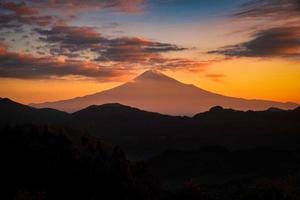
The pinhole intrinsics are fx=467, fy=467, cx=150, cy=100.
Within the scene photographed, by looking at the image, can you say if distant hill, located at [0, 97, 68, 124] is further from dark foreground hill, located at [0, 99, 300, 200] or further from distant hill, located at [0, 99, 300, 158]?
dark foreground hill, located at [0, 99, 300, 200]

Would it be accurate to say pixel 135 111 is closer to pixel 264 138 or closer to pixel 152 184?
pixel 264 138

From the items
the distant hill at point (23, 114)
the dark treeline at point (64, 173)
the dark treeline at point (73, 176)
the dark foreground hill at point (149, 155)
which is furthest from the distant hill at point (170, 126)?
the dark treeline at point (64, 173)

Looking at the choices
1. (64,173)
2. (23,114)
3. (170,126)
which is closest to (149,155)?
(170,126)

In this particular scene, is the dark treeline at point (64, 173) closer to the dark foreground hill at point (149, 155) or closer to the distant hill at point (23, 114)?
the dark foreground hill at point (149, 155)

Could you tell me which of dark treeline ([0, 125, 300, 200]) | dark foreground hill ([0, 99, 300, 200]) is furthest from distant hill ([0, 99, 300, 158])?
dark treeline ([0, 125, 300, 200])

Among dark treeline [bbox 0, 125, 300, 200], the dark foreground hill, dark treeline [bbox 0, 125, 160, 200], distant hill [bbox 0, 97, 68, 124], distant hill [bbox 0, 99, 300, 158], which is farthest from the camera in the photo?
distant hill [bbox 0, 97, 68, 124]

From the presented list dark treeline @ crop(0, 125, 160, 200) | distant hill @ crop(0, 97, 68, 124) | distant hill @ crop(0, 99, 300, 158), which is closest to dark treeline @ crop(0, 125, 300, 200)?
dark treeline @ crop(0, 125, 160, 200)

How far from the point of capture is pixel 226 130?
136625 millimetres

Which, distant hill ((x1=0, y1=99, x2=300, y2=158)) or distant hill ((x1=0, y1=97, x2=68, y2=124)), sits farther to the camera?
distant hill ((x1=0, y1=97, x2=68, y2=124))

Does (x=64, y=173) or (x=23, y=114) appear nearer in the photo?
(x=64, y=173)

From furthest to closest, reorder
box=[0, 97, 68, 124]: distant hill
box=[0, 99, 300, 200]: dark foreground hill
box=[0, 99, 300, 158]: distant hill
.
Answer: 1. box=[0, 97, 68, 124]: distant hill
2. box=[0, 99, 300, 158]: distant hill
3. box=[0, 99, 300, 200]: dark foreground hill

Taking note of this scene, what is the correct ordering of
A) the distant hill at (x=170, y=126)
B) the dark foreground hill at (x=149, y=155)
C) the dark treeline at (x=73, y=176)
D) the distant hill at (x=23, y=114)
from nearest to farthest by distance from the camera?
the dark treeline at (x=73, y=176) → the dark foreground hill at (x=149, y=155) → the distant hill at (x=170, y=126) → the distant hill at (x=23, y=114)

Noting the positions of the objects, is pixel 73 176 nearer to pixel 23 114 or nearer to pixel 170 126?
pixel 170 126

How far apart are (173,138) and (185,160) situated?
32316 millimetres
